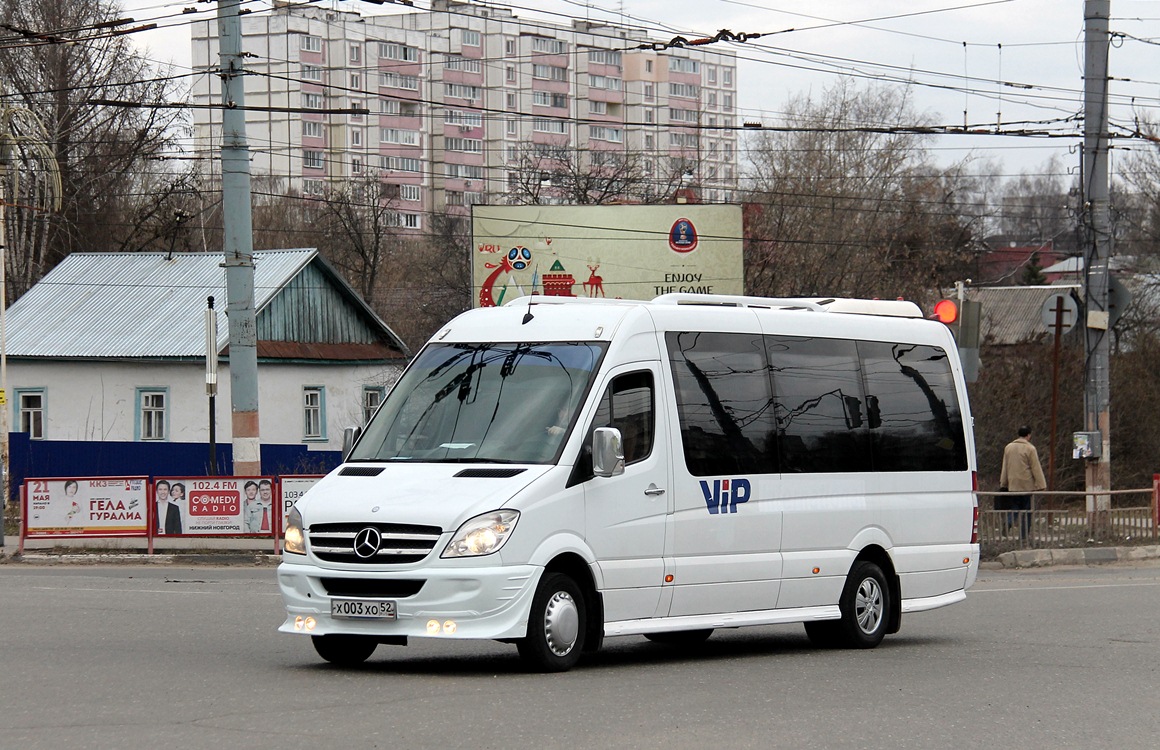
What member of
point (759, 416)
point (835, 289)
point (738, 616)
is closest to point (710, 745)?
point (738, 616)

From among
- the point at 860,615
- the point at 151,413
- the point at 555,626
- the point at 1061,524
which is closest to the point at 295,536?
the point at 555,626

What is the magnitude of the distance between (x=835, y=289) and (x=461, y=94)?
242 ft

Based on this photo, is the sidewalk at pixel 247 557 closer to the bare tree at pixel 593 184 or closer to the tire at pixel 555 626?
the tire at pixel 555 626

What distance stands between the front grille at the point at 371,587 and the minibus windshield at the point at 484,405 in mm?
1013

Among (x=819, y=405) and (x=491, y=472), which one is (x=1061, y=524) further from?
(x=491, y=472)

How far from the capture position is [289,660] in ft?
36.6

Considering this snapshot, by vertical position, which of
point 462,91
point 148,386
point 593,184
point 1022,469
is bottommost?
point 1022,469

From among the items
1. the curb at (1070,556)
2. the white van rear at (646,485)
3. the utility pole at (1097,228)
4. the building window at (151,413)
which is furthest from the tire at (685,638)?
the building window at (151,413)

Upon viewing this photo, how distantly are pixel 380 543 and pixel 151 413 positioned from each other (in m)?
35.8

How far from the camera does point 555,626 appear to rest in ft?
Answer: 33.8

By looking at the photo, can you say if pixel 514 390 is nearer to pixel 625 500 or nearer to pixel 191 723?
pixel 625 500

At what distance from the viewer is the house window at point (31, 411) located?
148 feet

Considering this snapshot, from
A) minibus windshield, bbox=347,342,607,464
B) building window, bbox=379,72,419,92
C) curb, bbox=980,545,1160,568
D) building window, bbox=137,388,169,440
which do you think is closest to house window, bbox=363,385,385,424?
building window, bbox=137,388,169,440

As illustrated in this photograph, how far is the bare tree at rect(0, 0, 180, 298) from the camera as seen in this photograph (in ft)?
170
